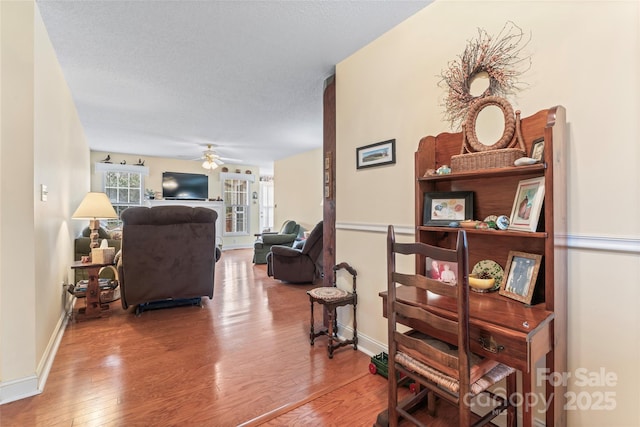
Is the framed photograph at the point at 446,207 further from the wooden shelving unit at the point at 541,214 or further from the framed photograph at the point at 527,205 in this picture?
the framed photograph at the point at 527,205

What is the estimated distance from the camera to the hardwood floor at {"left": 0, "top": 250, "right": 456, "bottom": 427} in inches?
65.6

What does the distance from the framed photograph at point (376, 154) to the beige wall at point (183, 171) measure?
694cm

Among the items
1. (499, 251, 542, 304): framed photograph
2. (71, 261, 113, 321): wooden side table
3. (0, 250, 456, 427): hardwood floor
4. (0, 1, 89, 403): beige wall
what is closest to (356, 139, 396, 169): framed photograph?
(499, 251, 542, 304): framed photograph

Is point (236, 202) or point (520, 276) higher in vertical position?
point (236, 202)

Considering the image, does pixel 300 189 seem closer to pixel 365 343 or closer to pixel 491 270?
pixel 365 343

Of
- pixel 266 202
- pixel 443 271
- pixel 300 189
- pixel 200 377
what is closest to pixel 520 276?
pixel 443 271

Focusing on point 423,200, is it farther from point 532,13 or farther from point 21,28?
point 21,28

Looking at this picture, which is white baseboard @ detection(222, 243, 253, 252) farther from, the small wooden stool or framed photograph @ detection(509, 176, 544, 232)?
framed photograph @ detection(509, 176, 544, 232)

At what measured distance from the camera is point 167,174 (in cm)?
777

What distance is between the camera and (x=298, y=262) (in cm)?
455

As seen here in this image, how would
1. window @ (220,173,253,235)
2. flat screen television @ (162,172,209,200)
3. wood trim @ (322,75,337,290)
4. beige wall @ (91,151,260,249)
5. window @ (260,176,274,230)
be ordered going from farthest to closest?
1. window @ (260,176,274,230)
2. window @ (220,173,253,235)
3. flat screen television @ (162,172,209,200)
4. beige wall @ (91,151,260,249)
5. wood trim @ (322,75,337,290)

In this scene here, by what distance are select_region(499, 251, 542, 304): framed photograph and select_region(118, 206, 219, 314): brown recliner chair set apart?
2.92 metres

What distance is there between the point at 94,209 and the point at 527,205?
158 inches

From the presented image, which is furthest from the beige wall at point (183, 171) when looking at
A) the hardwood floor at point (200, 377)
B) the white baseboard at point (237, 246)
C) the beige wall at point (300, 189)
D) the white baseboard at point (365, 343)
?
the white baseboard at point (365, 343)
